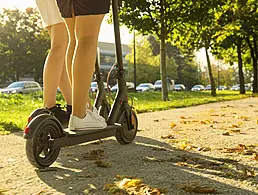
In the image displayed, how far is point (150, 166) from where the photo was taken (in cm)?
290

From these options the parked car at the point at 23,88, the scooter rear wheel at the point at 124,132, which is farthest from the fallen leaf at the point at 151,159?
the parked car at the point at 23,88

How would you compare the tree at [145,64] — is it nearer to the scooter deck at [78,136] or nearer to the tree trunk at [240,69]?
the tree trunk at [240,69]

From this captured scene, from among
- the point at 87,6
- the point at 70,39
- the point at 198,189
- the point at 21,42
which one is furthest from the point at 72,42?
the point at 21,42

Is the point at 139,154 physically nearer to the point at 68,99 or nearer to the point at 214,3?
the point at 68,99

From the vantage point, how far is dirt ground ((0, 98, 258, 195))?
232cm

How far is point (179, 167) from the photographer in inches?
113

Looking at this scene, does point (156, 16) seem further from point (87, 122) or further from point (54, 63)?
point (87, 122)

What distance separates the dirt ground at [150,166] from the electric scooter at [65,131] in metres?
0.11

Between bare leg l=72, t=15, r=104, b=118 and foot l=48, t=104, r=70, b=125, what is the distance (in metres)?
0.47

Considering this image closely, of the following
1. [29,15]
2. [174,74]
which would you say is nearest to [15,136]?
[29,15]

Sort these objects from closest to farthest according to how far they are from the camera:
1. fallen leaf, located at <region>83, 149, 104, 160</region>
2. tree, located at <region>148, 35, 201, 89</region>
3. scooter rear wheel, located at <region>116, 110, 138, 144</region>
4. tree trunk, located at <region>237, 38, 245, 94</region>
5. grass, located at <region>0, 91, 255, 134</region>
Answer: fallen leaf, located at <region>83, 149, 104, 160</region>, scooter rear wheel, located at <region>116, 110, 138, 144</region>, grass, located at <region>0, 91, 255, 134</region>, tree trunk, located at <region>237, 38, 245, 94</region>, tree, located at <region>148, 35, 201, 89</region>

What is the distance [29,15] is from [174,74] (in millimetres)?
39349

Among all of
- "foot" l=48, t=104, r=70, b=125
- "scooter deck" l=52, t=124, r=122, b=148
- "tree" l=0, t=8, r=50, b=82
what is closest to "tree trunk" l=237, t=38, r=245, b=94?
"tree" l=0, t=8, r=50, b=82

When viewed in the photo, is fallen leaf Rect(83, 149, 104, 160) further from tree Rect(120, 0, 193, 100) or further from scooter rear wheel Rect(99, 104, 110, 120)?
tree Rect(120, 0, 193, 100)
